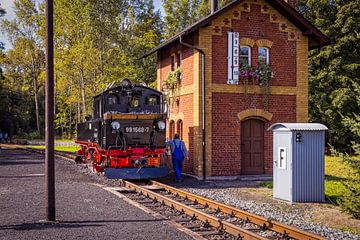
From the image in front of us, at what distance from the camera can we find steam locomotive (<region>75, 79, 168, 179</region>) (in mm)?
15625

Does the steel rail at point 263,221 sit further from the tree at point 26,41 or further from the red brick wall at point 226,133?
the tree at point 26,41

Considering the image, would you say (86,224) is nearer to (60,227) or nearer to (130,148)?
(60,227)

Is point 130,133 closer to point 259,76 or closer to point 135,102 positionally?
point 135,102

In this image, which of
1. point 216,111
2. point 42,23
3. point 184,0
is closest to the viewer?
point 216,111

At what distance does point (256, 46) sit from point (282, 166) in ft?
22.8

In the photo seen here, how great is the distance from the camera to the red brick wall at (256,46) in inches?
680

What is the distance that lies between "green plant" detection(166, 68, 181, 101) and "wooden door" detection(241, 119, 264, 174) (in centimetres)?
343

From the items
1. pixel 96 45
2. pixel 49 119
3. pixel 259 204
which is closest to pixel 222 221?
pixel 259 204

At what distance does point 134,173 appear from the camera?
15500 millimetres

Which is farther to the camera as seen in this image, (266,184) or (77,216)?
(266,184)

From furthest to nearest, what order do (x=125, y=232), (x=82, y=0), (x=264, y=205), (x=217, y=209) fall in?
(x=82, y=0), (x=264, y=205), (x=217, y=209), (x=125, y=232)

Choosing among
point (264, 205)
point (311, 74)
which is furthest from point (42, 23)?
point (264, 205)

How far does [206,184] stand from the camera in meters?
15.5

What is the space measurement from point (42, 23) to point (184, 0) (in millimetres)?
13592
